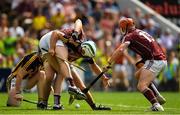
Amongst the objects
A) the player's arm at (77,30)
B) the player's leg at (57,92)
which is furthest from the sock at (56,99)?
the player's arm at (77,30)

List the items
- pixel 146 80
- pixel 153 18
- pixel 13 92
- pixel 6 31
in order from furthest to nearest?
1. pixel 153 18
2. pixel 6 31
3. pixel 13 92
4. pixel 146 80

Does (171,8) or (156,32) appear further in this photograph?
(171,8)

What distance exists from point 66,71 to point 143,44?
1.79 m

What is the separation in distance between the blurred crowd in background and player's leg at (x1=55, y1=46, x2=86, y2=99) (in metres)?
11.1

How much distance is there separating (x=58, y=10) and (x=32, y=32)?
1.31m

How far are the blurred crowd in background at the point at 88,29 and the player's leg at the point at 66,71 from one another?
1106 centimetres

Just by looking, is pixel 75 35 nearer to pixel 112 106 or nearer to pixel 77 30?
pixel 77 30

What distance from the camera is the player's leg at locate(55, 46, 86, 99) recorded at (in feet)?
47.6

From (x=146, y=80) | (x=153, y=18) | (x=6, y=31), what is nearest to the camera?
(x=146, y=80)

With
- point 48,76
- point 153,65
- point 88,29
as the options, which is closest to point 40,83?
point 48,76

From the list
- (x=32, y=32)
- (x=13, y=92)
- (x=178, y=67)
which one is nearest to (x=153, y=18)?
(x=178, y=67)

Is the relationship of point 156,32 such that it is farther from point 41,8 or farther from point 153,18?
point 41,8

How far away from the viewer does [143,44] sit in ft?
50.8

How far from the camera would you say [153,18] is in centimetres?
3145
